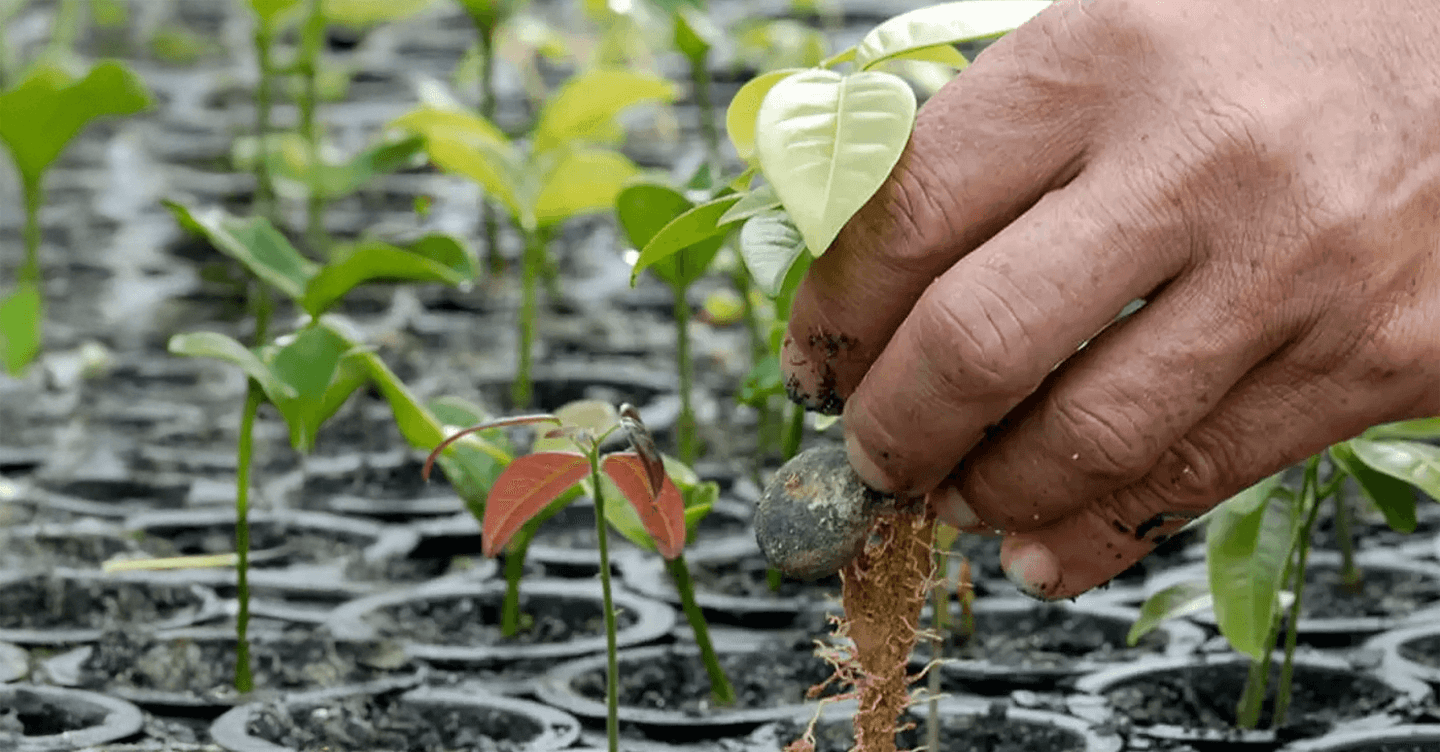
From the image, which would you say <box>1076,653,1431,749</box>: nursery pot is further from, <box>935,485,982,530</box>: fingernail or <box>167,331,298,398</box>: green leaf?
<box>167,331,298,398</box>: green leaf

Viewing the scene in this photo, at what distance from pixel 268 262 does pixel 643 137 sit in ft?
5.42

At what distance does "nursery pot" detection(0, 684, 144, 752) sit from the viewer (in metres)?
1.23

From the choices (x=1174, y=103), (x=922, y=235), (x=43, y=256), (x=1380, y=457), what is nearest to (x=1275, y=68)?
(x=1174, y=103)

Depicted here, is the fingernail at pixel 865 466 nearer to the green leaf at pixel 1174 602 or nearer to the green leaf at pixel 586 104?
the green leaf at pixel 1174 602

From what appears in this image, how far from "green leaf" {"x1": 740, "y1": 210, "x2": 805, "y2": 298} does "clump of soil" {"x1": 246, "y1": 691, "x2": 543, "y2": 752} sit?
1.47 feet

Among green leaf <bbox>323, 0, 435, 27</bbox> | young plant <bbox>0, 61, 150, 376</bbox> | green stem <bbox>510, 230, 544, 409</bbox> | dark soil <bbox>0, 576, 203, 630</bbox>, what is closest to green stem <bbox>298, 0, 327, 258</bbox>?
green leaf <bbox>323, 0, 435, 27</bbox>

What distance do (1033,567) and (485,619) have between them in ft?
2.22

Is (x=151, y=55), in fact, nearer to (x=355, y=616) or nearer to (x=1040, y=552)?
(x=355, y=616)

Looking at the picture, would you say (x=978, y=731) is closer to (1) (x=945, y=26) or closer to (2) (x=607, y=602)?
(2) (x=607, y=602)

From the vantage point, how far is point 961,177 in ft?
2.86

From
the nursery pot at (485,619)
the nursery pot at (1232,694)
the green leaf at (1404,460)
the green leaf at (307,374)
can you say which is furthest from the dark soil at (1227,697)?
the green leaf at (307,374)

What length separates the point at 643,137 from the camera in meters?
3.17

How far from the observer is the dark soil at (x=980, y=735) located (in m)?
1.27

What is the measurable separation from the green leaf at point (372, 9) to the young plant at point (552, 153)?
2.18ft
